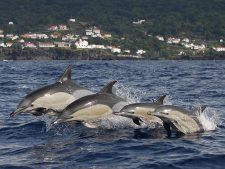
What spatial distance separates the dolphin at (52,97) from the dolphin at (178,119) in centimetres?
255

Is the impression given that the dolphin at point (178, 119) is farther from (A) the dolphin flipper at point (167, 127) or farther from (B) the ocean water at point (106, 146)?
(B) the ocean water at point (106, 146)

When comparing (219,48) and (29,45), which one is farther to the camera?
(219,48)

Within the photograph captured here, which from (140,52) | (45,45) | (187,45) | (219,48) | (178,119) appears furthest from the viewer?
(187,45)

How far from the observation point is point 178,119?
15.1 metres

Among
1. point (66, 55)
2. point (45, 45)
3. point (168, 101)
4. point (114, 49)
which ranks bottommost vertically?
point (168, 101)

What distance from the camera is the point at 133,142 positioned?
14250 millimetres

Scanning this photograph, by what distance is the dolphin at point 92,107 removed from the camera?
47.9 ft

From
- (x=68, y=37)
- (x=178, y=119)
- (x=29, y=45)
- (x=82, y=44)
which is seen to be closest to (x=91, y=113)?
(x=178, y=119)

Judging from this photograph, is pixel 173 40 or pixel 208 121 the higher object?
pixel 173 40

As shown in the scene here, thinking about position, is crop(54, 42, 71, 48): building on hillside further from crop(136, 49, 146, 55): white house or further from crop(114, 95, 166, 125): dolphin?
crop(114, 95, 166, 125): dolphin

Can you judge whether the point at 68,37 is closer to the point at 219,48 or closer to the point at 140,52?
the point at 140,52

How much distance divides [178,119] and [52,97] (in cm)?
351

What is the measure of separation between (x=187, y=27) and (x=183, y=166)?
186656 mm

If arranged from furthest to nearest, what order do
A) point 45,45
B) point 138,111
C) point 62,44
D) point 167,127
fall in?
1. point 62,44
2. point 45,45
3. point 167,127
4. point 138,111
